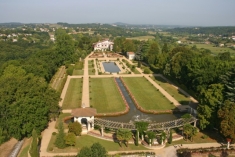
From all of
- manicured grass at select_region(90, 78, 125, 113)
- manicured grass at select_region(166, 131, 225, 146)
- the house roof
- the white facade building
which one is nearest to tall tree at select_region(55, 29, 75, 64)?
manicured grass at select_region(90, 78, 125, 113)

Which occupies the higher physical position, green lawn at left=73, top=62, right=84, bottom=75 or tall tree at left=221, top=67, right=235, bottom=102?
tall tree at left=221, top=67, right=235, bottom=102

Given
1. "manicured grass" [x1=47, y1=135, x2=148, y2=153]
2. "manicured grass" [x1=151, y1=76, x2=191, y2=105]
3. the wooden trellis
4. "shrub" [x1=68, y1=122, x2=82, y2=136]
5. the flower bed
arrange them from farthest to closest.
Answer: "manicured grass" [x1=151, y1=76, x2=191, y2=105], the wooden trellis, "shrub" [x1=68, y1=122, x2=82, y2=136], "manicured grass" [x1=47, y1=135, x2=148, y2=153], the flower bed

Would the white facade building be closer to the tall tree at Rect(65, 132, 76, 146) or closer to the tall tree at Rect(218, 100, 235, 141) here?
the tall tree at Rect(65, 132, 76, 146)

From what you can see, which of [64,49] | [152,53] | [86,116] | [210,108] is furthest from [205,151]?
[64,49]

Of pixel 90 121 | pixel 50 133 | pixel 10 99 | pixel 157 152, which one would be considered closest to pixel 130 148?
pixel 157 152

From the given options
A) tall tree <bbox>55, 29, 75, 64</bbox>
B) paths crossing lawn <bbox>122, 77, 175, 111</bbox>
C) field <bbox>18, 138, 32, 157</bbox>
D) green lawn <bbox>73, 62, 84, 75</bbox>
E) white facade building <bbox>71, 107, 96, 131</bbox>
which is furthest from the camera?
tall tree <bbox>55, 29, 75, 64</bbox>

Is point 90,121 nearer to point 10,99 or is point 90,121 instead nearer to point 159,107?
point 10,99
